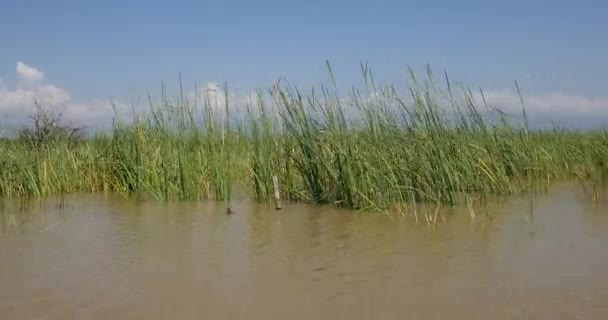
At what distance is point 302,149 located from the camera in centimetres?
671

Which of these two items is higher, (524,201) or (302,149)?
(302,149)

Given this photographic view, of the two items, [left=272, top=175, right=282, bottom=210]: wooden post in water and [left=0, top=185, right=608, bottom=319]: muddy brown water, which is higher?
[left=272, top=175, right=282, bottom=210]: wooden post in water

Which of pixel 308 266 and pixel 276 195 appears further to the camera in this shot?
pixel 276 195

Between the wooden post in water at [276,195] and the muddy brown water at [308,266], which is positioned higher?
the wooden post in water at [276,195]

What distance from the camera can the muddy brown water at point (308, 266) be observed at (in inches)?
120

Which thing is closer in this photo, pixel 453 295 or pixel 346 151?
pixel 453 295

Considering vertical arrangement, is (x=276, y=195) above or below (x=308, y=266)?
above

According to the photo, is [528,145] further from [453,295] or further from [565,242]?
[453,295]

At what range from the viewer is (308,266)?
154 inches

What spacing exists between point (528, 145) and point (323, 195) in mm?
3352

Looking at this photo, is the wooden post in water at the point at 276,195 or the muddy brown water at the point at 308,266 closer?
the muddy brown water at the point at 308,266

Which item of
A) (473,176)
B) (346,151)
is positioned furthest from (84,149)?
(473,176)

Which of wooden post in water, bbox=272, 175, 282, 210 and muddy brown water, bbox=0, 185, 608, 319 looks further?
wooden post in water, bbox=272, 175, 282, 210

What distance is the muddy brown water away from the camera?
10.00 ft
